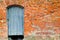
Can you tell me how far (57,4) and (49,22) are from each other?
1.03 metres

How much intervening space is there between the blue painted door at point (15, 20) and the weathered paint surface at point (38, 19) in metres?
0.28

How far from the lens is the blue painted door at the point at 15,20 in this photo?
1822 cm

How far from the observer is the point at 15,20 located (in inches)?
720

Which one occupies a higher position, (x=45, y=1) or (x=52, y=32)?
(x=45, y=1)

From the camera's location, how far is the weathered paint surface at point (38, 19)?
17.9 m

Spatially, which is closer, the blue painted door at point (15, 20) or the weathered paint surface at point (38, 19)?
the weathered paint surface at point (38, 19)

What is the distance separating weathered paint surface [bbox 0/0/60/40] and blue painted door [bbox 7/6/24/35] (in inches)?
11.1

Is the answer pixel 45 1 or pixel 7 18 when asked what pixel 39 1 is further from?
pixel 7 18

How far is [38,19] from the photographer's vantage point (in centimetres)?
1803

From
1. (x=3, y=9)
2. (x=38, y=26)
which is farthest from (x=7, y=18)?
(x=38, y=26)

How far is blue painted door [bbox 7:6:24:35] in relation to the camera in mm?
18219

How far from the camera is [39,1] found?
18.2m

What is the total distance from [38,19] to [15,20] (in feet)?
3.97

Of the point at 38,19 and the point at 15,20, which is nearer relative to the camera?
the point at 38,19
